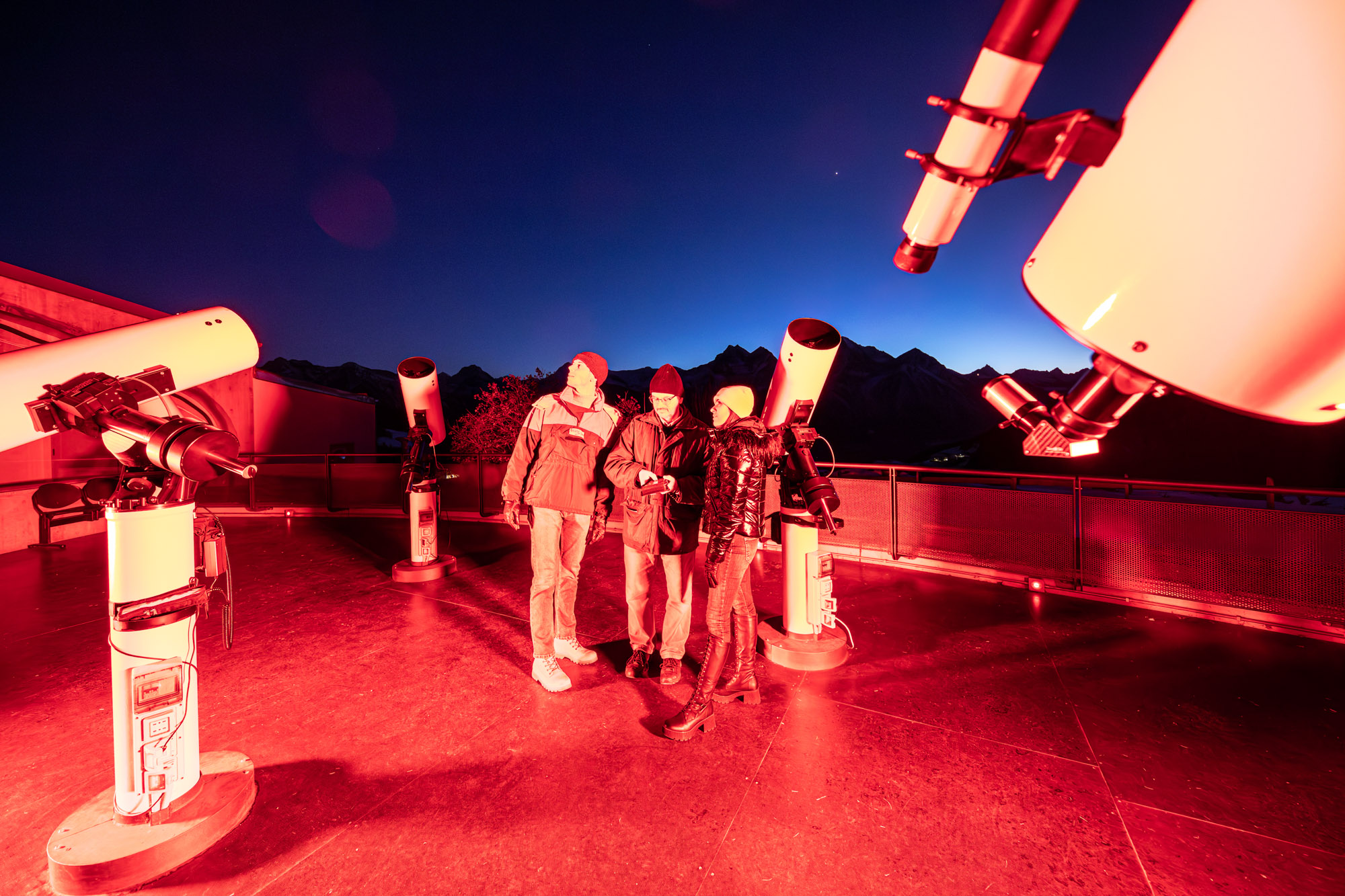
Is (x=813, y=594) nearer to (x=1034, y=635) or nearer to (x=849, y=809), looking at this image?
(x=849, y=809)

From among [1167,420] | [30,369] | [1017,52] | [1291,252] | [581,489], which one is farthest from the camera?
[1167,420]

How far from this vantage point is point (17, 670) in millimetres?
3916

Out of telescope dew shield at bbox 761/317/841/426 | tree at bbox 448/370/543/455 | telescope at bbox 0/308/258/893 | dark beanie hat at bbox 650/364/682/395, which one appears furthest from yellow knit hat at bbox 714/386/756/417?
tree at bbox 448/370/543/455

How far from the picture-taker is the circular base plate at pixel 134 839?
2006 millimetres

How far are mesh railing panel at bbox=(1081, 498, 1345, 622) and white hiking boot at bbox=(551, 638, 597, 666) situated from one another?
5652 mm

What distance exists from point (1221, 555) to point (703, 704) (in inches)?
230

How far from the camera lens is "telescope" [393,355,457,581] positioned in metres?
5.91

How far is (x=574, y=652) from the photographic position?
396cm

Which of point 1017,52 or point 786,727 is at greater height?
point 1017,52

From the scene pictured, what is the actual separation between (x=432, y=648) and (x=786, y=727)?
2942 mm

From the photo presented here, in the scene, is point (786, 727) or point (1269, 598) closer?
point (786, 727)

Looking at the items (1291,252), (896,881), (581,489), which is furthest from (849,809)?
(1291,252)

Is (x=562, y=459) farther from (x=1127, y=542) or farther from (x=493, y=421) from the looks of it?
(x=493, y=421)

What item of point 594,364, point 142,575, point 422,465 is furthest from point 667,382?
point 422,465
